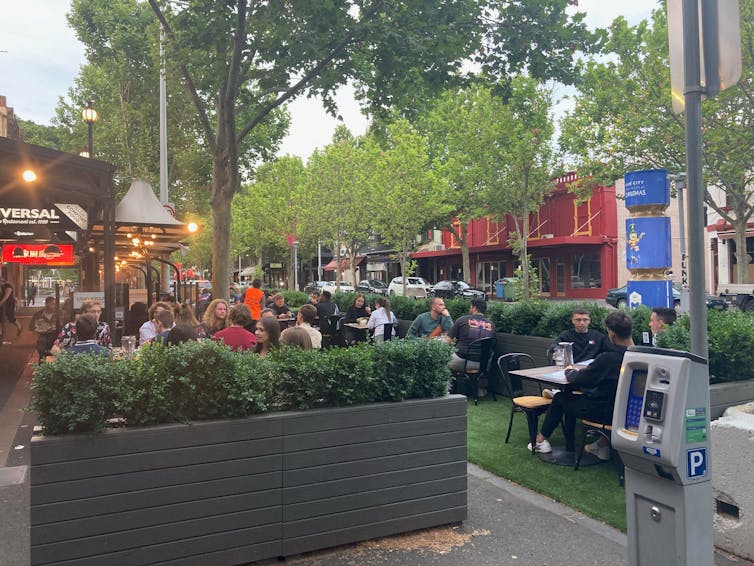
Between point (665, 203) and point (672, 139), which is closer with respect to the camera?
point (665, 203)

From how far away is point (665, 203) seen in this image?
11.5 m

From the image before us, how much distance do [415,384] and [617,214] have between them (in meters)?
32.7

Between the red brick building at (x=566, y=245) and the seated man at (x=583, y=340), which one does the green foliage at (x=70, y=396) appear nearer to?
the seated man at (x=583, y=340)

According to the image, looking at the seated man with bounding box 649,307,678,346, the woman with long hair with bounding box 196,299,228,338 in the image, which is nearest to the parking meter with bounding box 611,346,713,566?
the seated man with bounding box 649,307,678,346

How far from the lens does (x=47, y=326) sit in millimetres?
10633

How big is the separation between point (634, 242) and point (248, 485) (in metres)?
10.4

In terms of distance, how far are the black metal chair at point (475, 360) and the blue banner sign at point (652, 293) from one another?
497cm

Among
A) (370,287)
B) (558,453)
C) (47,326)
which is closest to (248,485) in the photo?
(558,453)

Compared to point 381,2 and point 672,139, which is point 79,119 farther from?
point 672,139

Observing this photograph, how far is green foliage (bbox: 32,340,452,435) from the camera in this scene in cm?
315

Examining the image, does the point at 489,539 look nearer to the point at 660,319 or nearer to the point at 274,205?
the point at 660,319

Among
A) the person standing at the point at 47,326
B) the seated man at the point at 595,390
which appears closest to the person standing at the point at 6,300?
the person standing at the point at 47,326

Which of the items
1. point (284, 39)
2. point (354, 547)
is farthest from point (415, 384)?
point (284, 39)

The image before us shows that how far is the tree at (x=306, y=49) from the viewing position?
355 inches
